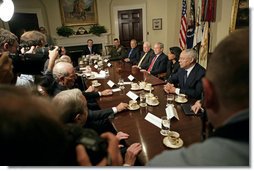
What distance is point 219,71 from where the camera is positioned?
2.01ft

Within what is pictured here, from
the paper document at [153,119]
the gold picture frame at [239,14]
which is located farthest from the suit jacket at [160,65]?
the paper document at [153,119]

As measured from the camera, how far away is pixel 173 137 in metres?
1.53

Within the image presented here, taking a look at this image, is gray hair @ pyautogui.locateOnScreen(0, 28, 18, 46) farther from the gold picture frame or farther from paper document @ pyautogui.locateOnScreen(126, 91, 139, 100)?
the gold picture frame

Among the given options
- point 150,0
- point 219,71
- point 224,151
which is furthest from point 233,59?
point 150,0

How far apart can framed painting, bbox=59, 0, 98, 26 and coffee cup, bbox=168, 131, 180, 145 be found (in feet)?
22.7

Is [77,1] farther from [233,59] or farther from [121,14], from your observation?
[233,59]

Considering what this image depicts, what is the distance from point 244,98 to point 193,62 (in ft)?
7.96

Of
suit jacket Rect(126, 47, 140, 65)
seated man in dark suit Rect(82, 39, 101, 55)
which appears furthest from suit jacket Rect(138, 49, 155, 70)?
seated man in dark suit Rect(82, 39, 101, 55)

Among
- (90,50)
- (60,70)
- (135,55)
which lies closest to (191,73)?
(60,70)

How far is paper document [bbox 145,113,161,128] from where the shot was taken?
182cm

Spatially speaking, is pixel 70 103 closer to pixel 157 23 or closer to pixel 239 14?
pixel 239 14

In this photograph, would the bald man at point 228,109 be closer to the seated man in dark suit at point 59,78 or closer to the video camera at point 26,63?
the video camera at point 26,63

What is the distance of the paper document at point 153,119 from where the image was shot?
1817 mm

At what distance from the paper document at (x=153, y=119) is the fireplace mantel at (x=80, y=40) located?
20.7 feet
